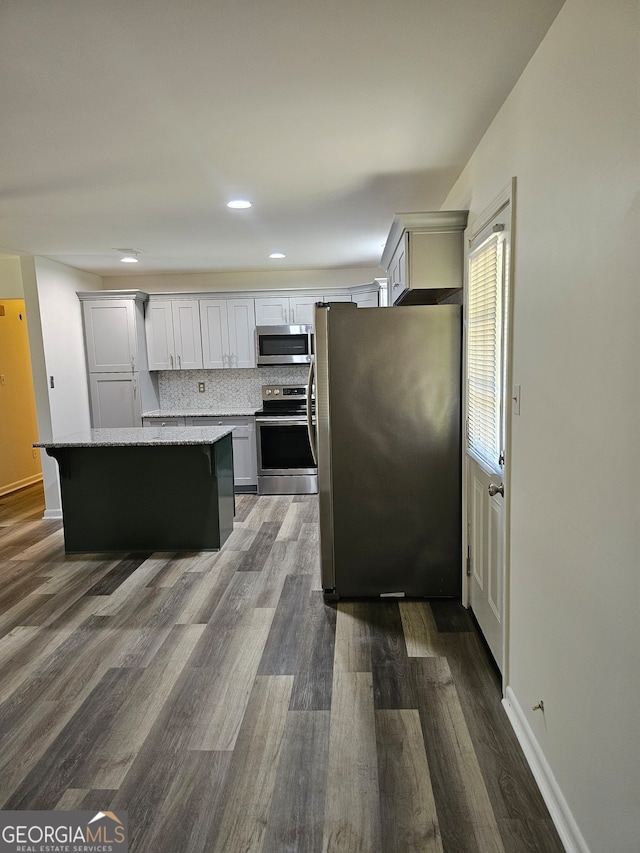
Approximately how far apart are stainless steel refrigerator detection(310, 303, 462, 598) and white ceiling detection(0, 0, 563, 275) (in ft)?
2.70

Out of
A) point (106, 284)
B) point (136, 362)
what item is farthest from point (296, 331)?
point (106, 284)

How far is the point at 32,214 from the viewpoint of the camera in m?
3.51

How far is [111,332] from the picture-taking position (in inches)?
226

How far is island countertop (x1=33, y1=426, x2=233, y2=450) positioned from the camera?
3773mm

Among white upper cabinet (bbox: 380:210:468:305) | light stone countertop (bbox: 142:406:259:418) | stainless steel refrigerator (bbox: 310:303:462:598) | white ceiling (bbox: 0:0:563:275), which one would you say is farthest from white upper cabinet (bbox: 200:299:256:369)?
white upper cabinet (bbox: 380:210:468:305)

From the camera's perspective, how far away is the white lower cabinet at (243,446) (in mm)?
5848

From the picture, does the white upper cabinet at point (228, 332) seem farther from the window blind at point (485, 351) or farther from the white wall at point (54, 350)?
the window blind at point (485, 351)

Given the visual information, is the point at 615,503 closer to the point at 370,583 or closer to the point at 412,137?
the point at 412,137

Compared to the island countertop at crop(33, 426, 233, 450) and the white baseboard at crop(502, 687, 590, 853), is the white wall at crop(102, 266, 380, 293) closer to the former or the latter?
the island countertop at crop(33, 426, 233, 450)

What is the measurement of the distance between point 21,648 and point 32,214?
2.66m

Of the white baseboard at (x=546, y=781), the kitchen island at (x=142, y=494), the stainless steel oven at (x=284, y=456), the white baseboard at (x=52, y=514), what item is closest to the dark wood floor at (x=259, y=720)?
the white baseboard at (x=546, y=781)

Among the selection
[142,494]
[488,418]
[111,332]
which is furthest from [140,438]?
[488,418]

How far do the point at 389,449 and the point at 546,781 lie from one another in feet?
5.73

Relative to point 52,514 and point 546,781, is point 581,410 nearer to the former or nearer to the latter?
point 546,781
